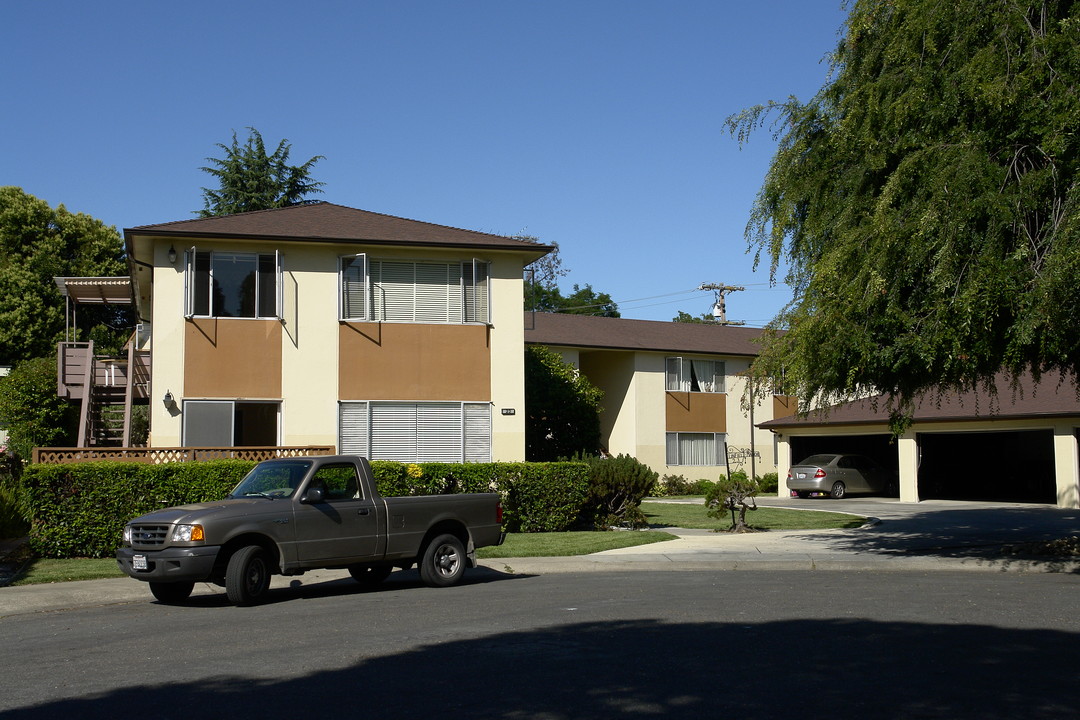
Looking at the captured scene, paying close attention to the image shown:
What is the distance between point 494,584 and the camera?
14.4 meters

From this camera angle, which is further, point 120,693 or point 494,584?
point 494,584

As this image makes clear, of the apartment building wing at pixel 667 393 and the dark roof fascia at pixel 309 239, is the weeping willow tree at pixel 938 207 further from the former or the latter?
the apartment building wing at pixel 667 393

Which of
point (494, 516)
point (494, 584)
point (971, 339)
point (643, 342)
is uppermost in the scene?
point (643, 342)

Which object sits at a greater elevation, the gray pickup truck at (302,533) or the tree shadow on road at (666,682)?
the gray pickup truck at (302,533)

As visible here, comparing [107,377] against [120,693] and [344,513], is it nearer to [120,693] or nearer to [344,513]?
[344,513]

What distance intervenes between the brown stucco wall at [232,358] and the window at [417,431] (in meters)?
1.78

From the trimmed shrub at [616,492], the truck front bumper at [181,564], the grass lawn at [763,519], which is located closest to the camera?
the truck front bumper at [181,564]

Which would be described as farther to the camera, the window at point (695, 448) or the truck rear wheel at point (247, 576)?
the window at point (695, 448)

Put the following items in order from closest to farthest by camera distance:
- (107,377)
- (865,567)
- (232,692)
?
(232,692) < (865,567) < (107,377)

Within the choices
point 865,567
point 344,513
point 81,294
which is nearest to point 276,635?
point 344,513

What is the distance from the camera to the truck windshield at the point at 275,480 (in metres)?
13.1

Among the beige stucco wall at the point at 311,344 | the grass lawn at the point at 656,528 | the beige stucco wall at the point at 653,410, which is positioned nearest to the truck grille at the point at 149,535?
the grass lawn at the point at 656,528

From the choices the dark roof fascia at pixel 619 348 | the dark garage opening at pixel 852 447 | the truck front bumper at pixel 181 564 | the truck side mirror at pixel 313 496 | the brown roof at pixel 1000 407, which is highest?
the dark roof fascia at pixel 619 348

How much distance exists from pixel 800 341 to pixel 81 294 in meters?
23.1
